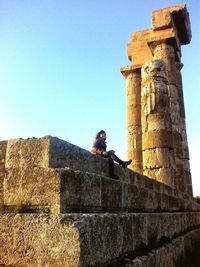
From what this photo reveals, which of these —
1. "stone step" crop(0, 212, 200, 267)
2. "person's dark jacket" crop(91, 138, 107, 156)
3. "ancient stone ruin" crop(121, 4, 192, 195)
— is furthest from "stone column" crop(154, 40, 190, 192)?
"stone step" crop(0, 212, 200, 267)

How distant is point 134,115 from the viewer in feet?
58.8

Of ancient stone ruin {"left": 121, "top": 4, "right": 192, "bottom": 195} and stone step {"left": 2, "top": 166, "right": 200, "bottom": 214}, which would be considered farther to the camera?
ancient stone ruin {"left": 121, "top": 4, "right": 192, "bottom": 195}

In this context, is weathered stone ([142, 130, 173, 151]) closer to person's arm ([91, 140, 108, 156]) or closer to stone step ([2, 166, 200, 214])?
person's arm ([91, 140, 108, 156])

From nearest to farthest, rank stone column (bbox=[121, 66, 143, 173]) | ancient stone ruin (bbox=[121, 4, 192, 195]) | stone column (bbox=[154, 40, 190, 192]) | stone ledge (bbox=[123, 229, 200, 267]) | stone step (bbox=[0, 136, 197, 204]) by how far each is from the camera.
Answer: stone step (bbox=[0, 136, 197, 204])
stone ledge (bbox=[123, 229, 200, 267])
ancient stone ruin (bbox=[121, 4, 192, 195])
stone column (bbox=[154, 40, 190, 192])
stone column (bbox=[121, 66, 143, 173])

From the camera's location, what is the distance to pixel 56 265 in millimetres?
2779

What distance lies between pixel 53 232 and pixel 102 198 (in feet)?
4.01

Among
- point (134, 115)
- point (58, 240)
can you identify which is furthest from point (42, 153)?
point (134, 115)

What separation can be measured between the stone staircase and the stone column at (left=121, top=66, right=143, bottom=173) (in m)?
12.2

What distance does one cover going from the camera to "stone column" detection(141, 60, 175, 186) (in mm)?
10922

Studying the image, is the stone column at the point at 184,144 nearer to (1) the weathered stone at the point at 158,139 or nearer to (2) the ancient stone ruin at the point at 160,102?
(2) the ancient stone ruin at the point at 160,102

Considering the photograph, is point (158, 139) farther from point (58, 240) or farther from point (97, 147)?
point (58, 240)

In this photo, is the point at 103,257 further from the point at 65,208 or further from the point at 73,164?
the point at 73,164

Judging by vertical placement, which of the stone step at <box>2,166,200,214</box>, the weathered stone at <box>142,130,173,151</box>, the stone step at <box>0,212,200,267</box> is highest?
the weathered stone at <box>142,130,173,151</box>

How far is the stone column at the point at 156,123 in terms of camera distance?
10.9 m
